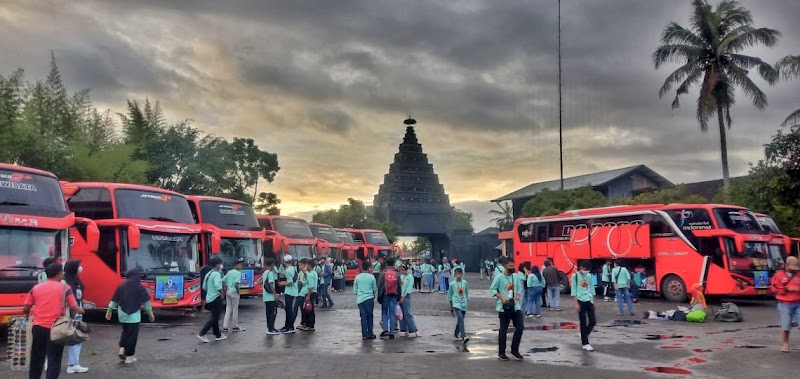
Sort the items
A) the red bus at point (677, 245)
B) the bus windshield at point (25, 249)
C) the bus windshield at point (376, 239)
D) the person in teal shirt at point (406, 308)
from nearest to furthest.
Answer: the bus windshield at point (25, 249)
the person in teal shirt at point (406, 308)
the red bus at point (677, 245)
the bus windshield at point (376, 239)

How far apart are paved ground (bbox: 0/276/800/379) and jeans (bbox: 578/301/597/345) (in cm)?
28

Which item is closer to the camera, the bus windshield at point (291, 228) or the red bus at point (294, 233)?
the red bus at point (294, 233)

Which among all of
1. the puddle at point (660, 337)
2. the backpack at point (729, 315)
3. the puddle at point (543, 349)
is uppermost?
the backpack at point (729, 315)

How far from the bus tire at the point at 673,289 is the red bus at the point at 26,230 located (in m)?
18.3

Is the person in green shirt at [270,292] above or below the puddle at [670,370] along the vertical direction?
above

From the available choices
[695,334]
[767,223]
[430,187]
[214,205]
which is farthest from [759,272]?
[430,187]

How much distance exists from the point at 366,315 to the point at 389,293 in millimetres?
643

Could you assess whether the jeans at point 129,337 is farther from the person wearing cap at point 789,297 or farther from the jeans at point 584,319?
the person wearing cap at point 789,297

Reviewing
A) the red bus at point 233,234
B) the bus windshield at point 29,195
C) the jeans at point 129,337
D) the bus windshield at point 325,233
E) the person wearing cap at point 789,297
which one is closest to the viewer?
the jeans at point 129,337

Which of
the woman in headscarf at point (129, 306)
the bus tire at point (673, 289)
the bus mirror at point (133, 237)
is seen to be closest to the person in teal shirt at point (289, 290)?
the bus mirror at point (133, 237)

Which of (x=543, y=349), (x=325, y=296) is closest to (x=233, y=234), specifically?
(x=325, y=296)

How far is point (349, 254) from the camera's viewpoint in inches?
1448

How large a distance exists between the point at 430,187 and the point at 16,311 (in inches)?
Result: 2425

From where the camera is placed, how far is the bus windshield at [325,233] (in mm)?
34731
